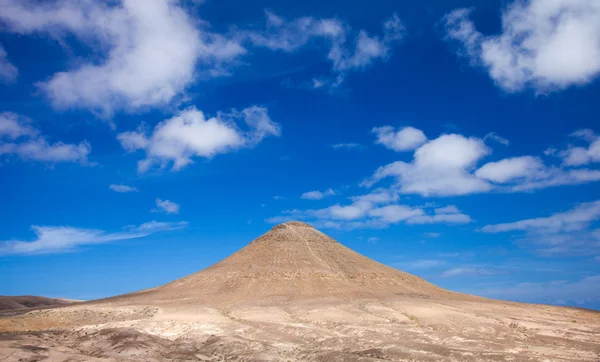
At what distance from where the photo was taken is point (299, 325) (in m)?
48.9

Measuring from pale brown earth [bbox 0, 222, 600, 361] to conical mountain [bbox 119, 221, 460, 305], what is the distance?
353mm

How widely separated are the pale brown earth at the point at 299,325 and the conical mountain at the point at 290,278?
1.16ft

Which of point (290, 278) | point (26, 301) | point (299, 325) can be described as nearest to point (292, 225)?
point (290, 278)

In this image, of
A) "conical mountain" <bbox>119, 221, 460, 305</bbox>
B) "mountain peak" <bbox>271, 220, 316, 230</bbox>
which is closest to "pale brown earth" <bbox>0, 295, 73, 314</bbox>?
"conical mountain" <bbox>119, 221, 460, 305</bbox>

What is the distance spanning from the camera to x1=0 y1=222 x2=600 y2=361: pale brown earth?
1526 inches

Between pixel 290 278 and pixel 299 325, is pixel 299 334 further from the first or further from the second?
pixel 290 278

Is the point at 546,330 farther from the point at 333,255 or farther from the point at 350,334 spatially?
the point at 333,255

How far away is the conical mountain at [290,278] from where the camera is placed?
71.2 meters

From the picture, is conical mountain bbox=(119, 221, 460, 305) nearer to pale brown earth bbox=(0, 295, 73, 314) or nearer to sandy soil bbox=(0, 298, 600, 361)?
sandy soil bbox=(0, 298, 600, 361)

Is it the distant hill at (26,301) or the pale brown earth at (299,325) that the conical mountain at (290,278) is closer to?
the pale brown earth at (299,325)

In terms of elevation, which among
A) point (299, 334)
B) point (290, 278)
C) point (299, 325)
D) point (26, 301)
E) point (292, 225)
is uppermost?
point (292, 225)

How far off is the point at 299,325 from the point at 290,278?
29693 millimetres

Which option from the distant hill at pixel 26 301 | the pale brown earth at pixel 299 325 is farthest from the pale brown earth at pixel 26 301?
the pale brown earth at pixel 299 325

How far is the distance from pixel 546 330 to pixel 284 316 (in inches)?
1126
